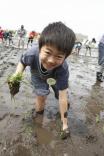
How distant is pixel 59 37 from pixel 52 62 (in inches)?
12.3

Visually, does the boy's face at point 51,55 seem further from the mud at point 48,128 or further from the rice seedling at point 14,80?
the mud at point 48,128

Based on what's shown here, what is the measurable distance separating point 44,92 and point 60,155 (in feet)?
4.16

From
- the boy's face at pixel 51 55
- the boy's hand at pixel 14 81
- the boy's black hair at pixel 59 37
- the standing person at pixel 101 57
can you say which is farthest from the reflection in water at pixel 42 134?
the standing person at pixel 101 57

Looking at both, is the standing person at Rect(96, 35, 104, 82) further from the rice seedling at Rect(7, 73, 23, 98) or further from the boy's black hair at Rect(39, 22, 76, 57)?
the boy's black hair at Rect(39, 22, 76, 57)

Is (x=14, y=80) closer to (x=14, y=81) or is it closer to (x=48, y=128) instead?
(x=14, y=81)

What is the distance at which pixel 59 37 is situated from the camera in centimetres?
329

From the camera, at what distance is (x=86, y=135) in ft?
14.5

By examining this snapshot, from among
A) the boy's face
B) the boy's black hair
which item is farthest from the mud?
the boy's black hair

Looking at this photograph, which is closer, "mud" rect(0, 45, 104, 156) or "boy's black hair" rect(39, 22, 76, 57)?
"boy's black hair" rect(39, 22, 76, 57)

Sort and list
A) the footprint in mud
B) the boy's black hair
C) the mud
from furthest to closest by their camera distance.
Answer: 1. the footprint in mud
2. the mud
3. the boy's black hair

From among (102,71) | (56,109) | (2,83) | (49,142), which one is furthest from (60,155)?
(102,71)

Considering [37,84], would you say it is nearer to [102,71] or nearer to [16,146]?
[16,146]

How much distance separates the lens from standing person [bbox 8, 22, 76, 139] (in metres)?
3.32

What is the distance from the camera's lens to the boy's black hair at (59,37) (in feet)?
10.8
